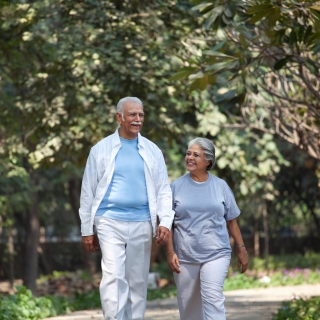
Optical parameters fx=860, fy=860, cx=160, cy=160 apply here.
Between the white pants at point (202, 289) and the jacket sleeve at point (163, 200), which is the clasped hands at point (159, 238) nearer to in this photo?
the jacket sleeve at point (163, 200)

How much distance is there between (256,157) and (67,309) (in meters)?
6.85

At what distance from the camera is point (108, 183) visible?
21.5 ft

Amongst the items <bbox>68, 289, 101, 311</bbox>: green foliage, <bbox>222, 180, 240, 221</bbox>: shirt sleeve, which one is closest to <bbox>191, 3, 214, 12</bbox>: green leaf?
<bbox>222, 180, 240, 221</bbox>: shirt sleeve

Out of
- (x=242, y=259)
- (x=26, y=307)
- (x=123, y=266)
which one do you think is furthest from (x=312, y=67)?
(x=26, y=307)

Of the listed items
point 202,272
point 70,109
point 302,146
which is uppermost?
point 70,109

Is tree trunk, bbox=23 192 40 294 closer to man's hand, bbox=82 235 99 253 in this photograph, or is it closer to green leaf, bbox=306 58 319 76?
green leaf, bbox=306 58 319 76

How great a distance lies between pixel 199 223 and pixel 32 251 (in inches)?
568

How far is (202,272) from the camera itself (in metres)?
6.59

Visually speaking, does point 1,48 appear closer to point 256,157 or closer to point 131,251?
point 256,157

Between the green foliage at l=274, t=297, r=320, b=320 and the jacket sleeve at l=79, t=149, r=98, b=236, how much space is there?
9.22 feet

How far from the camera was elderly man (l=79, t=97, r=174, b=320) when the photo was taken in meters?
6.51

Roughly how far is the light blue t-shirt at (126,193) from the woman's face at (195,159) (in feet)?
1.22

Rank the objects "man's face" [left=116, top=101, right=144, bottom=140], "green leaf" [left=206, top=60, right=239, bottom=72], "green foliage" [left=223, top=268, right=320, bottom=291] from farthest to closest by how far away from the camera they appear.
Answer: "green foliage" [left=223, top=268, right=320, bottom=291] → "green leaf" [left=206, top=60, right=239, bottom=72] → "man's face" [left=116, top=101, right=144, bottom=140]

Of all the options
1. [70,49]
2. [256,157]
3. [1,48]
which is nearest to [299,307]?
[70,49]
